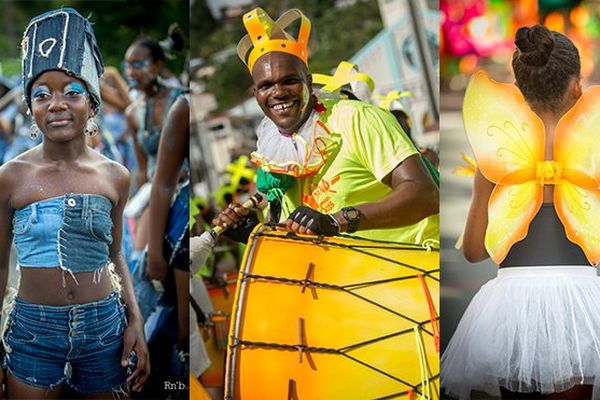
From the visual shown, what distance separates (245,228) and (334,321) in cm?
60

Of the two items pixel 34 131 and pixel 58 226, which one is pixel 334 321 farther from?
pixel 34 131

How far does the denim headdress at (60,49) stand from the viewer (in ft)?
15.3

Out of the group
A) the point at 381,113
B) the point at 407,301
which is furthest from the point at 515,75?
the point at 407,301

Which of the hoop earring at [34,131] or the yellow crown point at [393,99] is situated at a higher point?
the yellow crown point at [393,99]

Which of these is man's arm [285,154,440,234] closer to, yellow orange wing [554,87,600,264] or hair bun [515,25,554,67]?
yellow orange wing [554,87,600,264]

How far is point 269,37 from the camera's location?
183 inches

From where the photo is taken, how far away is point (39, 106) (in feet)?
15.4

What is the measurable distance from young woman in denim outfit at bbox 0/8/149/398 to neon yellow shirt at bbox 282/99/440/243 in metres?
0.95

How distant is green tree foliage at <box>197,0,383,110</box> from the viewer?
15.9 ft

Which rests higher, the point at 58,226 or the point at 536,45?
the point at 536,45

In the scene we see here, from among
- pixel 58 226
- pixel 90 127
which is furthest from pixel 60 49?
pixel 58 226

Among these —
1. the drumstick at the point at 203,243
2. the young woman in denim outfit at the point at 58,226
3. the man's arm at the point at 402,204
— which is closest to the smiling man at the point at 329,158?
the man's arm at the point at 402,204

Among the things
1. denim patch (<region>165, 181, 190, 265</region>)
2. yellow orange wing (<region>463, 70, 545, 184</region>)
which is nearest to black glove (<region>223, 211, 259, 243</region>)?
denim patch (<region>165, 181, 190, 265</region>)

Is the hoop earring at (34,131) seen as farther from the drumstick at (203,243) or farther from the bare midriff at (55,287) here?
the drumstick at (203,243)
